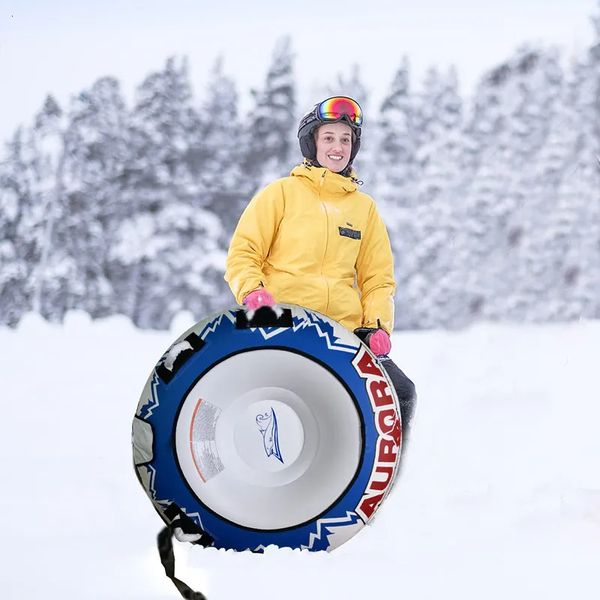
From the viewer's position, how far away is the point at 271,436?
2.68 meters

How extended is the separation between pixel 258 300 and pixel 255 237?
1.49 ft

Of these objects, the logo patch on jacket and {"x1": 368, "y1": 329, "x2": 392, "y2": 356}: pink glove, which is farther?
the logo patch on jacket

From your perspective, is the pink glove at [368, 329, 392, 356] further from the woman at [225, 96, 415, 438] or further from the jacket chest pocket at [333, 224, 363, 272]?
the jacket chest pocket at [333, 224, 363, 272]

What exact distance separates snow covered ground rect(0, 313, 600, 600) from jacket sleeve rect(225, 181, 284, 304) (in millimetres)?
1122

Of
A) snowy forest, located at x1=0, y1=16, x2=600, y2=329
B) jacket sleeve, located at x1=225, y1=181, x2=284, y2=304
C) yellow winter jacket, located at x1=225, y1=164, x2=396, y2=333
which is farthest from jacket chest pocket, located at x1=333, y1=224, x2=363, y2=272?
snowy forest, located at x1=0, y1=16, x2=600, y2=329

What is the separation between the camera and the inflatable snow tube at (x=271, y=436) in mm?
2660

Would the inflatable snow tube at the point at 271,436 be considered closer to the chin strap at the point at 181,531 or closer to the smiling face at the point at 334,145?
the chin strap at the point at 181,531

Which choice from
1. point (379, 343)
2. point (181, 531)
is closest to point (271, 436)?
point (181, 531)

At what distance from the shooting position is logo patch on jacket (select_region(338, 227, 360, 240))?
320 centimetres

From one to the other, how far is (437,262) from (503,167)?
373 centimetres

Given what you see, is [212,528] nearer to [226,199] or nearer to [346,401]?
[346,401]

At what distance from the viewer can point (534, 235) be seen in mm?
21641

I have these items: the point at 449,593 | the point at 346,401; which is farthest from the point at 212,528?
the point at 449,593

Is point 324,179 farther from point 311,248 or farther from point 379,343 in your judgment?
point 379,343
